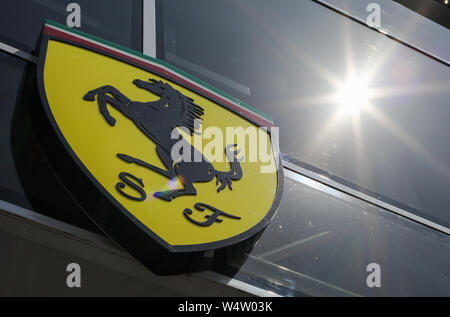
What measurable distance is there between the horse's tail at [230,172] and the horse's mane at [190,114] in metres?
0.21

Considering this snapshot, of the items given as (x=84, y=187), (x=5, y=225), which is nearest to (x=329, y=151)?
(x=84, y=187)

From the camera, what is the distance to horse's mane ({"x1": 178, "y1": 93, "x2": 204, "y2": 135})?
9.59 feet

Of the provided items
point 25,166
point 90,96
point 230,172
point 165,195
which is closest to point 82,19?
point 90,96

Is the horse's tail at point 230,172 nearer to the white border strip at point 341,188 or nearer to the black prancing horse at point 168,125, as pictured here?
the black prancing horse at point 168,125

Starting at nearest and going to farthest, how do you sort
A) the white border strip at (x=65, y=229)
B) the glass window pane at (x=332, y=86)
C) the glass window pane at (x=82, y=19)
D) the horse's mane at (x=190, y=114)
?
the white border strip at (x=65, y=229)
the horse's mane at (x=190, y=114)
the glass window pane at (x=82, y=19)
the glass window pane at (x=332, y=86)

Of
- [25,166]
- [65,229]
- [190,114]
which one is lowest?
[65,229]

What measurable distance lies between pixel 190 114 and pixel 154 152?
414 mm

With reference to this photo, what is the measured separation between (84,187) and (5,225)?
1.09 ft

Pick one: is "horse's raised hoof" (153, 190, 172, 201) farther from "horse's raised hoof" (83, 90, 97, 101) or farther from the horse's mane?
"horse's raised hoof" (83, 90, 97, 101)

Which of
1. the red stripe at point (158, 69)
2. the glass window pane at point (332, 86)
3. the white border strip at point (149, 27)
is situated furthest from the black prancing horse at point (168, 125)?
the glass window pane at point (332, 86)

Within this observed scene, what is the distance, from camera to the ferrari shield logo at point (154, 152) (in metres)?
2.35

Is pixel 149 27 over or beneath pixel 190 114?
over

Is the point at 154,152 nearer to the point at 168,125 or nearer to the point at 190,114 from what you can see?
the point at 168,125

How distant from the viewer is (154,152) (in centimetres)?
266
